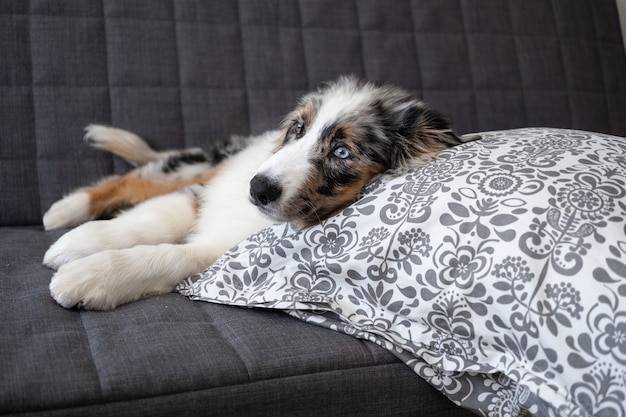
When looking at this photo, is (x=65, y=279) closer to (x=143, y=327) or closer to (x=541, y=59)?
(x=143, y=327)

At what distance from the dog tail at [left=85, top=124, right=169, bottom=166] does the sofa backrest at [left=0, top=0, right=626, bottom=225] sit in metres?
0.05

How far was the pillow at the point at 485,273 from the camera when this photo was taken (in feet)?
3.79

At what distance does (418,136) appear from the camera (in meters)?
1.67

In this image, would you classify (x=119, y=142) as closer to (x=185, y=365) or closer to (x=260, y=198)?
(x=260, y=198)

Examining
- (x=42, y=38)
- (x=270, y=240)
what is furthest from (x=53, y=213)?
(x=270, y=240)

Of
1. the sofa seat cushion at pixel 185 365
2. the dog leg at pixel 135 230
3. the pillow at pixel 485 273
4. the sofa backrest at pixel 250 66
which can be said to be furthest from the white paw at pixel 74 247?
the sofa backrest at pixel 250 66

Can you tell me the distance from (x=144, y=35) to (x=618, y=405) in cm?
197

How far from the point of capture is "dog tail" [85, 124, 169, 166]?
7.34 feet

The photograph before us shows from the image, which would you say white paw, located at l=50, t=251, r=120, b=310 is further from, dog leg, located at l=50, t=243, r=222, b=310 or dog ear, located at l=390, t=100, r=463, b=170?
dog ear, located at l=390, t=100, r=463, b=170

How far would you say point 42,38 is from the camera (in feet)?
7.30

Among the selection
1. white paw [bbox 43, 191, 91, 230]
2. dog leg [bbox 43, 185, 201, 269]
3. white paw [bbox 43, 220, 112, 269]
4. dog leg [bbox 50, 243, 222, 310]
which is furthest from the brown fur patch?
dog leg [bbox 50, 243, 222, 310]

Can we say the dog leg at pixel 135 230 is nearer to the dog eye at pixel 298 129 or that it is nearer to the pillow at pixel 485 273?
the pillow at pixel 485 273

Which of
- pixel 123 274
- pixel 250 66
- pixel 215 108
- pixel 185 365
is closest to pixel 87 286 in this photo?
pixel 123 274

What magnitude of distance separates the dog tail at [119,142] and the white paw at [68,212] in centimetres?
20
